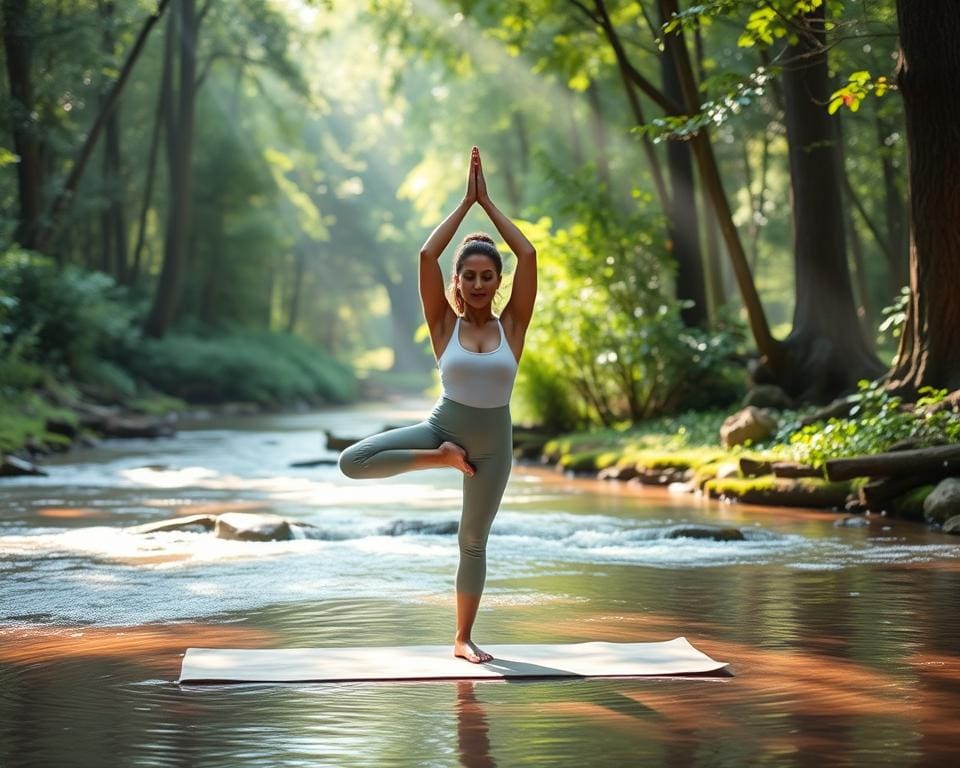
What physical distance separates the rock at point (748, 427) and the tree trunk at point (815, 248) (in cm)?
147

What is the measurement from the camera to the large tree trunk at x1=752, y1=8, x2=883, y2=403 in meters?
18.8

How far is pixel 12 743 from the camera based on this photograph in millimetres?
5316

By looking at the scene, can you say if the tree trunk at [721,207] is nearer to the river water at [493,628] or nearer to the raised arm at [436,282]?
the river water at [493,628]

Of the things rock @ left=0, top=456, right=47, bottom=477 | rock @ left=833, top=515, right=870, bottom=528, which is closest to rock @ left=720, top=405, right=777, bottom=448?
rock @ left=833, top=515, right=870, bottom=528

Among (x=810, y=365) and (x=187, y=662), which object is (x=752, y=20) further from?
(x=187, y=662)

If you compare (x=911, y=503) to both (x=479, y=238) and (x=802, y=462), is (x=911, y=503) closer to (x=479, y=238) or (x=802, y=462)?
(x=802, y=462)

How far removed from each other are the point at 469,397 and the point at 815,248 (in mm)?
13438

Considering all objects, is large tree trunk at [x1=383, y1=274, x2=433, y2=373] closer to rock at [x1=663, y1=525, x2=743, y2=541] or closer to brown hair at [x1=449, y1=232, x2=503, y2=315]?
rock at [x1=663, y1=525, x2=743, y2=541]

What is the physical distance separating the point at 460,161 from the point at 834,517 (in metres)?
30.9

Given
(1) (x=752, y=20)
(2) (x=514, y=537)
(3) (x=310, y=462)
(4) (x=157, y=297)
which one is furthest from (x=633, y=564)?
(4) (x=157, y=297)

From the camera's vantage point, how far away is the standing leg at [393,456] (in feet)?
21.2

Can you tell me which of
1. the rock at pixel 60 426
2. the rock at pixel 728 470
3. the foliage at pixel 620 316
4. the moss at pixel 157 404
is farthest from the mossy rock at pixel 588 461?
the moss at pixel 157 404

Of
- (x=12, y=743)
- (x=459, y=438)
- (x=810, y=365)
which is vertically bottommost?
(x=12, y=743)

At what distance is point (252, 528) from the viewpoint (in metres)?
12.1
